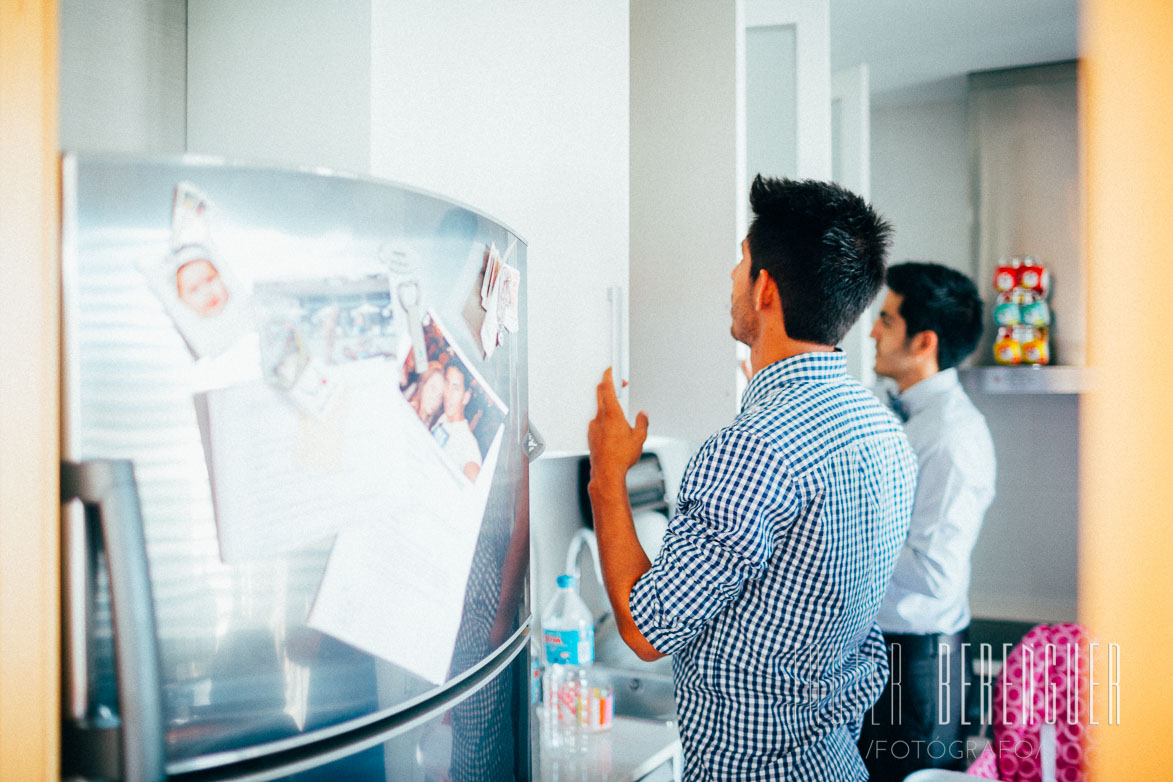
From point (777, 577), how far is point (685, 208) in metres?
1.19

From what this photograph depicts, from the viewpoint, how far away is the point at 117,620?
56 centimetres

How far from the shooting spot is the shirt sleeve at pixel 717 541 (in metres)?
1.01

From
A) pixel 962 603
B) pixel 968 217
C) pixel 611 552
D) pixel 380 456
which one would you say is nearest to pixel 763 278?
pixel 611 552

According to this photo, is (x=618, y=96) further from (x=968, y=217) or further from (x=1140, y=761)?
(x=968, y=217)

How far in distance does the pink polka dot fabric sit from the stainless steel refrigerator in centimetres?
127

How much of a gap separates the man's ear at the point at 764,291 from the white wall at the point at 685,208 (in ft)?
2.46

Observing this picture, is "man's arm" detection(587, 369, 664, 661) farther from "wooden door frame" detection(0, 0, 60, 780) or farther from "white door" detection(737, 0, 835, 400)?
"white door" detection(737, 0, 835, 400)

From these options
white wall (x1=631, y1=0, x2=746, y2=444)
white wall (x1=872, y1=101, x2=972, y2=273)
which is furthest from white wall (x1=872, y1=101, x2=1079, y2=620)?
white wall (x1=631, y1=0, x2=746, y2=444)

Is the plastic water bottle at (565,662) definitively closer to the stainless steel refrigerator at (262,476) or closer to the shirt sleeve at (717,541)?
the shirt sleeve at (717,541)

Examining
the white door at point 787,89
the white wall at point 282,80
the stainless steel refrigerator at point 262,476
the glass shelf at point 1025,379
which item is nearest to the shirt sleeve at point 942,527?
the white door at point 787,89

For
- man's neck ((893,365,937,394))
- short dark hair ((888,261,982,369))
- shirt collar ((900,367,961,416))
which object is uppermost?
short dark hair ((888,261,982,369))

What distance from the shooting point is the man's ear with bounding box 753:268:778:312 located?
1.21 metres

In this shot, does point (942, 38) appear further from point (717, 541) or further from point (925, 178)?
point (717, 541)

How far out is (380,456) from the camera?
688mm
